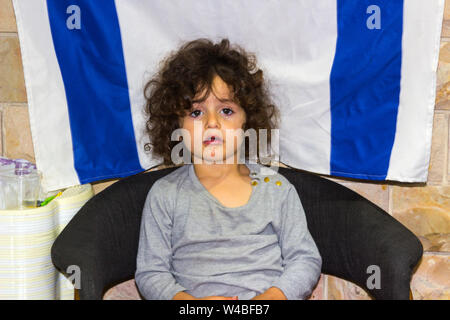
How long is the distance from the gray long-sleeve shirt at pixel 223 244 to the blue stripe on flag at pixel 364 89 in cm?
26

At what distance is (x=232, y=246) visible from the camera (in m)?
1.46

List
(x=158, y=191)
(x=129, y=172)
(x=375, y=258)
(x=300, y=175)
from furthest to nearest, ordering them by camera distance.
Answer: (x=129, y=172), (x=300, y=175), (x=158, y=191), (x=375, y=258)

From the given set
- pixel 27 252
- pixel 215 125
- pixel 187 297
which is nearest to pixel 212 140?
pixel 215 125

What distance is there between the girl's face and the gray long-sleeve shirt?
12cm

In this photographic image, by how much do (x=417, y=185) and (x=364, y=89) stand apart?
39cm

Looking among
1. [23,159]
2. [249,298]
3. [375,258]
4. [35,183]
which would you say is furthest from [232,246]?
[23,159]

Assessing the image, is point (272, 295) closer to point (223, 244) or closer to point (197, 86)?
point (223, 244)

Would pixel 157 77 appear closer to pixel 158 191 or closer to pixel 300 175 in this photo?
pixel 158 191

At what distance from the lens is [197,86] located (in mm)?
1477

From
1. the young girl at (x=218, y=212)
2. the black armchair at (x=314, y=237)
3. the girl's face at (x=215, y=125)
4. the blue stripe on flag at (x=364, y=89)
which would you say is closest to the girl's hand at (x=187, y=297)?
the young girl at (x=218, y=212)

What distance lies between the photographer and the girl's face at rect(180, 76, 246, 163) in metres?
1.45

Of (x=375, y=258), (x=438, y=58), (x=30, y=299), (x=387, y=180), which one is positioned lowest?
(x=30, y=299)

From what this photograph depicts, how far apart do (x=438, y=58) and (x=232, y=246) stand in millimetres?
858

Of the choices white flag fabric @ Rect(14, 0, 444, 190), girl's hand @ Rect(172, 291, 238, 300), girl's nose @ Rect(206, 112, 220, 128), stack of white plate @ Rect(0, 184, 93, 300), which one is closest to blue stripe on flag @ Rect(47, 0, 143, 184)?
white flag fabric @ Rect(14, 0, 444, 190)
